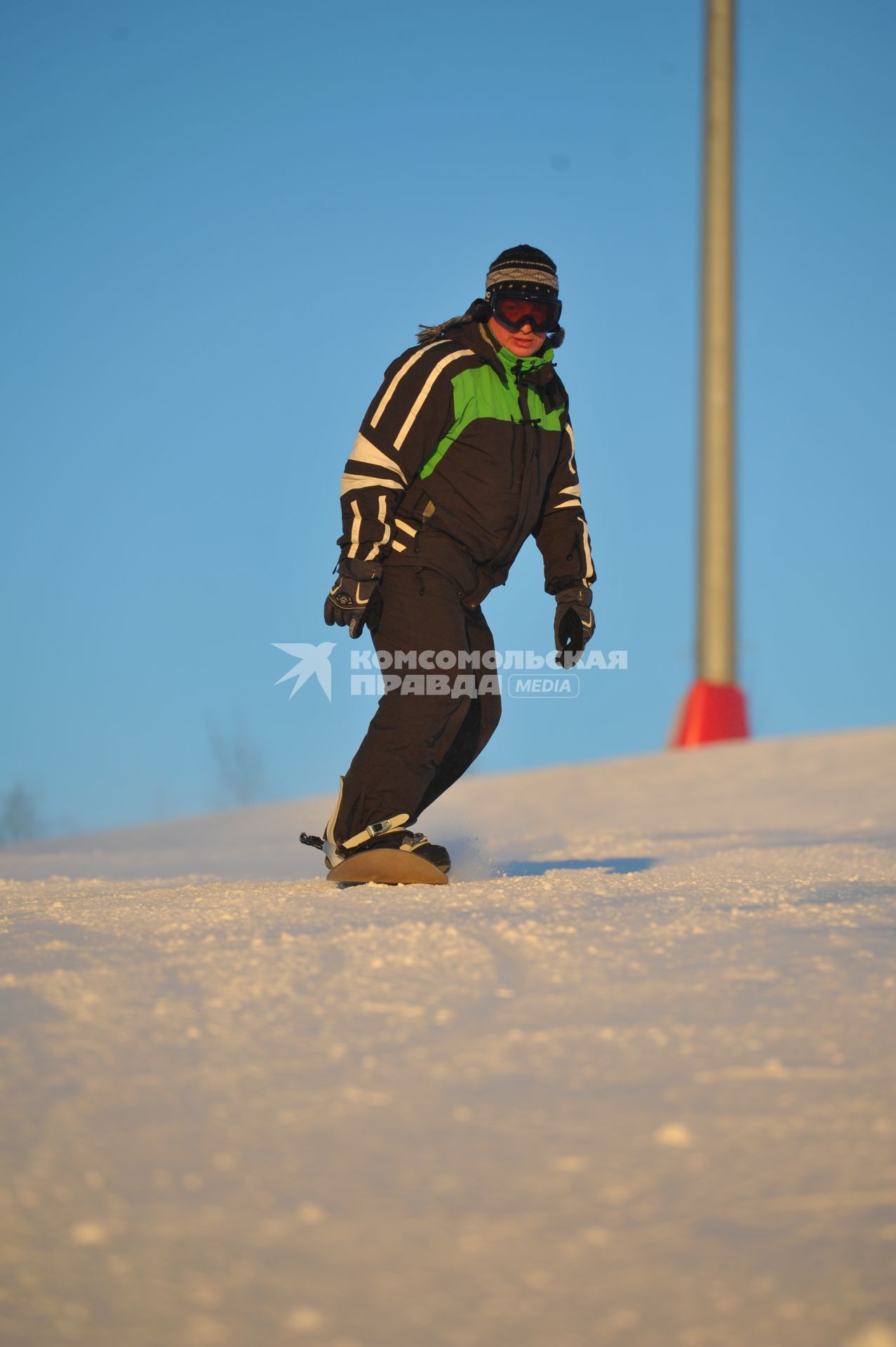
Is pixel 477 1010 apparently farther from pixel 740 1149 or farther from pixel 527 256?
pixel 527 256

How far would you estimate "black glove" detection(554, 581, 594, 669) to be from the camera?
3465mm

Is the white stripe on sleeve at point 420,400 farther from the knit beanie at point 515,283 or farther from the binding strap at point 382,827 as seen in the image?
the binding strap at point 382,827

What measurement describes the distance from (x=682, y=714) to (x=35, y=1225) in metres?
7.91

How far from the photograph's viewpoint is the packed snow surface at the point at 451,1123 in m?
1.10

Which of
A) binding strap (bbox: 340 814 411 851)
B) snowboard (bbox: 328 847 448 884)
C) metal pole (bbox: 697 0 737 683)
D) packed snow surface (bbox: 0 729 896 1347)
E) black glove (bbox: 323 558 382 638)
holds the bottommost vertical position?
packed snow surface (bbox: 0 729 896 1347)

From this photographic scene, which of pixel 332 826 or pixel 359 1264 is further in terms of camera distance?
pixel 332 826

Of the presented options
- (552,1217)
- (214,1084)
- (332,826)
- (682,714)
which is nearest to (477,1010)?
(214,1084)

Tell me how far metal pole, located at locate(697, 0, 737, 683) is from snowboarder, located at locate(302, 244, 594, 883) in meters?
5.83

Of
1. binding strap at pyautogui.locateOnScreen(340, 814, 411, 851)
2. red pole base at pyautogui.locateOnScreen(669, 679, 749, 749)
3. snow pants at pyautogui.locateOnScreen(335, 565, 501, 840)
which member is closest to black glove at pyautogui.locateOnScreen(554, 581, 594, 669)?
snow pants at pyautogui.locateOnScreen(335, 565, 501, 840)

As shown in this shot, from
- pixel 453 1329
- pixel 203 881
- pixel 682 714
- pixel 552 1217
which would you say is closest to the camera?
pixel 453 1329

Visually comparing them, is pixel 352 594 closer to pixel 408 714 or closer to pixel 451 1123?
pixel 408 714

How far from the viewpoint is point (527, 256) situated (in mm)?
3268

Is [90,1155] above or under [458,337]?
under

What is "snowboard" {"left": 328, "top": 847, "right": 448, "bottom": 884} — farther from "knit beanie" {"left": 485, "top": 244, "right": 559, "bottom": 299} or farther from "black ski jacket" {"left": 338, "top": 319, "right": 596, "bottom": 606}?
"knit beanie" {"left": 485, "top": 244, "right": 559, "bottom": 299}
